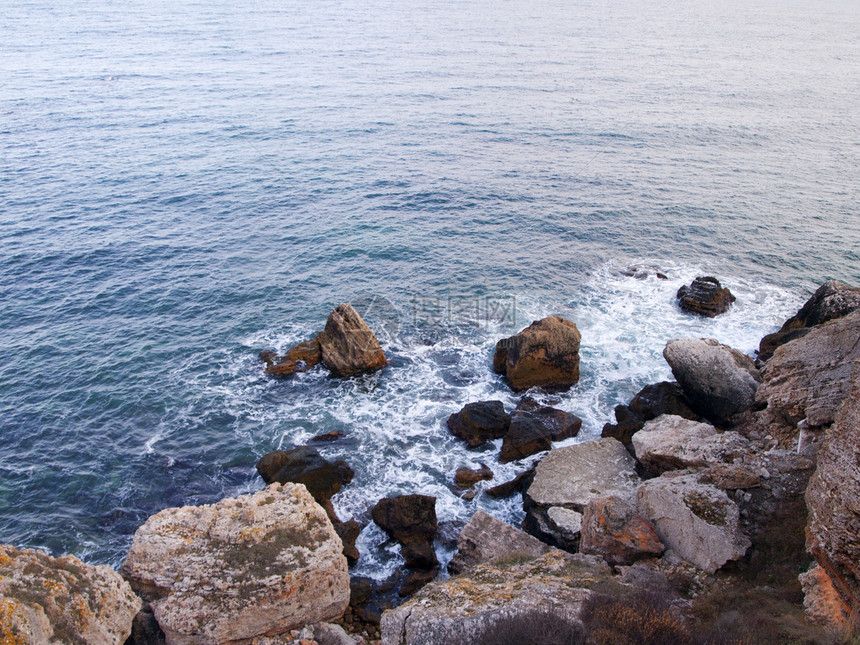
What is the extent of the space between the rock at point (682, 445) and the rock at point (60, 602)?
19.9m

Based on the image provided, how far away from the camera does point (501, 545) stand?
20031 millimetres

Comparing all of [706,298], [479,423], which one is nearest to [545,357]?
[479,423]

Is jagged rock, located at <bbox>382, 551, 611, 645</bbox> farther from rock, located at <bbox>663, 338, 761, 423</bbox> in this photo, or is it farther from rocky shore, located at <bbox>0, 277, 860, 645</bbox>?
rock, located at <bbox>663, 338, 761, 423</bbox>

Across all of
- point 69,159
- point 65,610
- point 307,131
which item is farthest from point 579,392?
point 69,159

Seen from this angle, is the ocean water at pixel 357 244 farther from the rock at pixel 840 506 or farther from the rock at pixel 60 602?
the rock at pixel 840 506

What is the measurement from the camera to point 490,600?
572 inches

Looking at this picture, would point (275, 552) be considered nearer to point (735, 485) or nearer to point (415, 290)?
point (735, 485)

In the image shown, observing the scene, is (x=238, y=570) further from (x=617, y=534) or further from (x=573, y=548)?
(x=617, y=534)

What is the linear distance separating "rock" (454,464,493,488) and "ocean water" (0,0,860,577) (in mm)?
600

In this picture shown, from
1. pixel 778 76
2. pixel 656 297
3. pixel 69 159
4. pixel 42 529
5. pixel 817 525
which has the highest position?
pixel 778 76

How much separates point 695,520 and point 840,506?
497cm

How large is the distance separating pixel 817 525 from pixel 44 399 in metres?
34.9

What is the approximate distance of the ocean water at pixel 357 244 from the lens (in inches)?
1048

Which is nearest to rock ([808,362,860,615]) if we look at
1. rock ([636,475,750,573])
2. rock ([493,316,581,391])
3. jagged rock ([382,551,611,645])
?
rock ([636,475,750,573])
